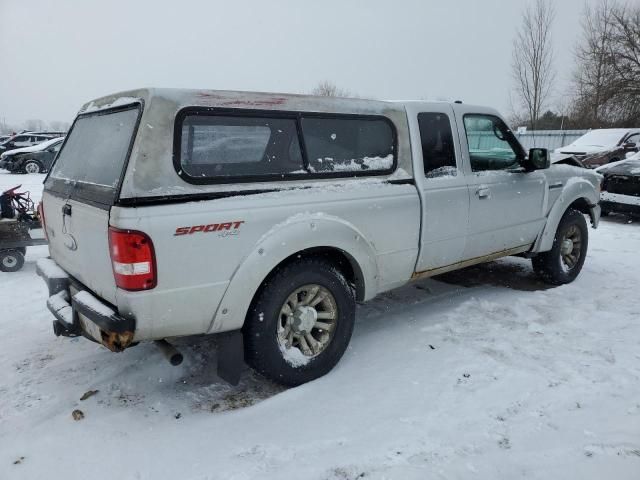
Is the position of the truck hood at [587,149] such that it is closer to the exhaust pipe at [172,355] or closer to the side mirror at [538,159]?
the side mirror at [538,159]

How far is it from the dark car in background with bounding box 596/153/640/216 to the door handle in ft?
20.1

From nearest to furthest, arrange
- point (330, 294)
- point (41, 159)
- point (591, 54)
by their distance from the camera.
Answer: point (330, 294) < point (41, 159) < point (591, 54)

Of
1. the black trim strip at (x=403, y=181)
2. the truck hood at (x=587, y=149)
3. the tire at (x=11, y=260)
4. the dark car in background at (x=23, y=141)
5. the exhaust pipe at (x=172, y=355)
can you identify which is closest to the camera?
the exhaust pipe at (x=172, y=355)

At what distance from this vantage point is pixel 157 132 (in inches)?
103

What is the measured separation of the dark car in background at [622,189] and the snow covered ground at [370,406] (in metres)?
5.28

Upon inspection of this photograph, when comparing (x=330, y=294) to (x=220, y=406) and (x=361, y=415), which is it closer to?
(x=361, y=415)

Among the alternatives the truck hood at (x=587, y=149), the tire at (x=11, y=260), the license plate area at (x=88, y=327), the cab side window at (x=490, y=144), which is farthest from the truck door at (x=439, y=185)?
the truck hood at (x=587, y=149)

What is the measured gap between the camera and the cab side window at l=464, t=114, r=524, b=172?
4.30 m

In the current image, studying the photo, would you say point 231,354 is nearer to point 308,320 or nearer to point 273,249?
point 308,320

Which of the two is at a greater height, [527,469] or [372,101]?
[372,101]

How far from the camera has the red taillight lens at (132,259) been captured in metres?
2.47

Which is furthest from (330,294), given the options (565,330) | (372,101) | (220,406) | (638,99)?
(638,99)

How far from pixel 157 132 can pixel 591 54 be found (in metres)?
31.1

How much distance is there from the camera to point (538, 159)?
4.50m
